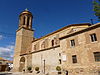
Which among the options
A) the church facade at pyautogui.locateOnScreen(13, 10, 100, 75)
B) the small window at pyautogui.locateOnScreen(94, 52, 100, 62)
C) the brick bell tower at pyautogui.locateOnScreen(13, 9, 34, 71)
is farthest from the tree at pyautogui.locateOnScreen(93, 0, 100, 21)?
the brick bell tower at pyautogui.locateOnScreen(13, 9, 34, 71)

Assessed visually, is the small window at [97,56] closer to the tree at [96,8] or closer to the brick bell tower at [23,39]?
the tree at [96,8]

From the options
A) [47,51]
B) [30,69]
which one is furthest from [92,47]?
[30,69]

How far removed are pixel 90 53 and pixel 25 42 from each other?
72.4 ft

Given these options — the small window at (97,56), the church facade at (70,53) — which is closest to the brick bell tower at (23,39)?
the church facade at (70,53)

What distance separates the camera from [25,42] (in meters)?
31.1

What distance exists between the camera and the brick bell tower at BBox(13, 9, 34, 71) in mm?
29266

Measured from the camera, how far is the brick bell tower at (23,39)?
29.3m

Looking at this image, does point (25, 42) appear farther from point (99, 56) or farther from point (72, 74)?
point (99, 56)

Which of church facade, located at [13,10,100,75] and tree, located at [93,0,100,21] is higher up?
tree, located at [93,0,100,21]

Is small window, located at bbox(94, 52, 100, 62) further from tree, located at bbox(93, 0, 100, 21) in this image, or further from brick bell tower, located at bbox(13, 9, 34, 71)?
brick bell tower, located at bbox(13, 9, 34, 71)

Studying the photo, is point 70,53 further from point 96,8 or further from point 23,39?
point 23,39

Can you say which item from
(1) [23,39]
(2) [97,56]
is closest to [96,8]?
(2) [97,56]

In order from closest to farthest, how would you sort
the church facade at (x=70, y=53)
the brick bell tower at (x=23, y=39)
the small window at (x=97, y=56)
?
the small window at (x=97, y=56) < the church facade at (x=70, y=53) < the brick bell tower at (x=23, y=39)

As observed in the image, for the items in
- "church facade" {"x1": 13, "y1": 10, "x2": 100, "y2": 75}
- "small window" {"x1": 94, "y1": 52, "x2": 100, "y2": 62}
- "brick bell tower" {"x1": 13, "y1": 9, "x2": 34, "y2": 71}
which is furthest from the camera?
"brick bell tower" {"x1": 13, "y1": 9, "x2": 34, "y2": 71}
